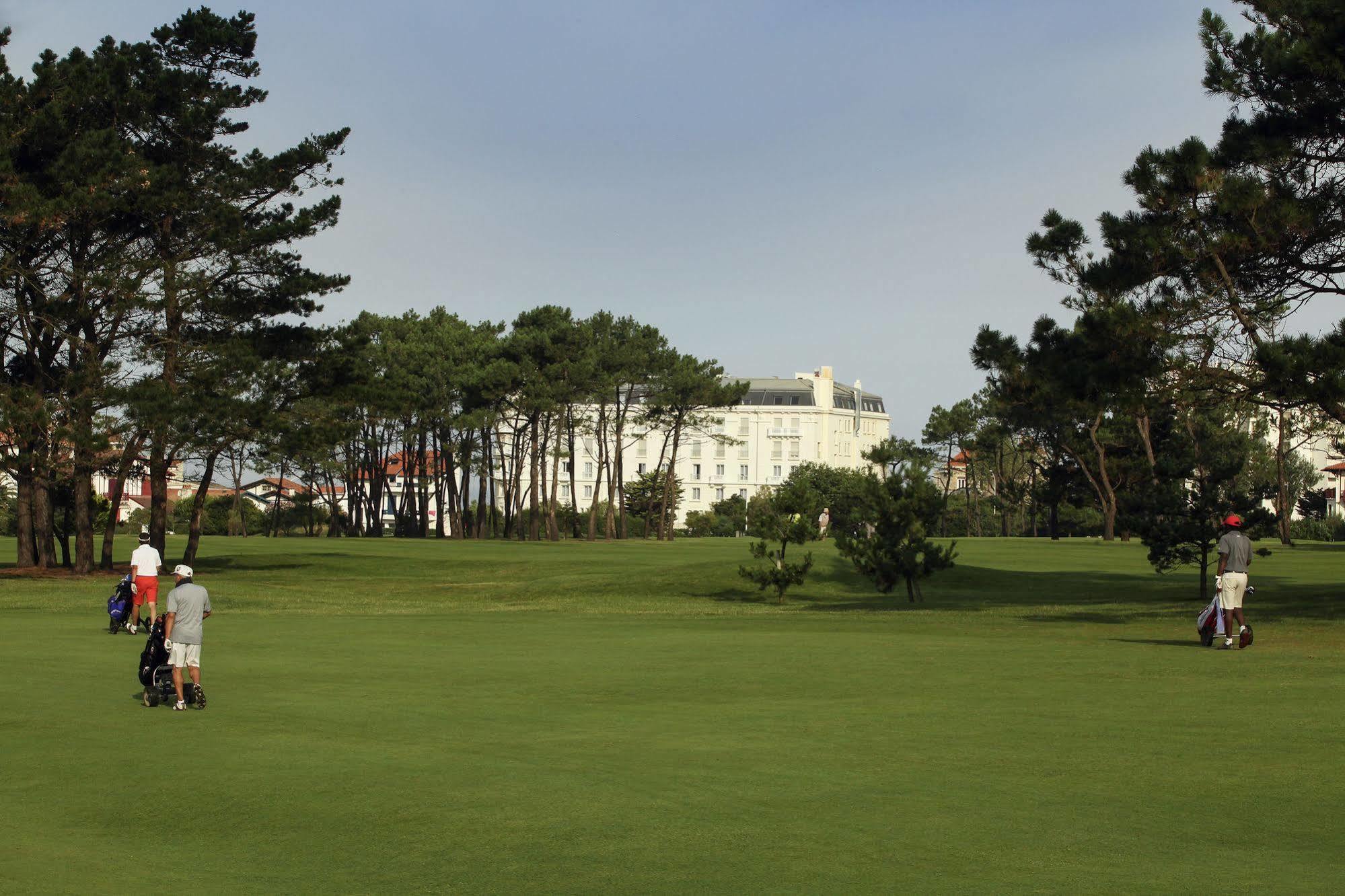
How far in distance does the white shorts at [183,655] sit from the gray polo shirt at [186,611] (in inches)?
2.2

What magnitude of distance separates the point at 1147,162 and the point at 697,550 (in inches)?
1918

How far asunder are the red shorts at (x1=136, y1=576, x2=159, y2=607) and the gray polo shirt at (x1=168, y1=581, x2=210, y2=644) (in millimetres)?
10936

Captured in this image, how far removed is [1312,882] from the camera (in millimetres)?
8602

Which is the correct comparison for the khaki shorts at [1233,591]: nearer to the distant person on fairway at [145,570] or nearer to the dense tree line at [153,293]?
the distant person on fairway at [145,570]

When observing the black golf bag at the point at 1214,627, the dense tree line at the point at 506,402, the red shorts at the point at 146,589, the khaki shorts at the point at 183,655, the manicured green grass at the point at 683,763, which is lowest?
the manicured green grass at the point at 683,763

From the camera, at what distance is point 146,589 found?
27.4 meters

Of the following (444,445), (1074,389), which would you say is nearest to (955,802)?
(1074,389)

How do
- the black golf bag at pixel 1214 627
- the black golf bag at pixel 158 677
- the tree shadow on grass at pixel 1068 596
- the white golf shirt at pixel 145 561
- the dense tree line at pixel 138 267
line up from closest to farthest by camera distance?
1. the black golf bag at pixel 158 677
2. the black golf bag at pixel 1214 627
3. the white golf shirt at pixel 145 561
4. the tree shadow on grass at pixel 1068 596
5. the dense tree line at pixel 138 267

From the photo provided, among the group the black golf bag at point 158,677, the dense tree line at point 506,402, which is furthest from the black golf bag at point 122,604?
the dense tree line at point 506,402

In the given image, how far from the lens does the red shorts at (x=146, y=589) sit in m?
27.2

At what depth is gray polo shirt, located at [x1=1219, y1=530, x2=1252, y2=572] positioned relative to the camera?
22.4 meters

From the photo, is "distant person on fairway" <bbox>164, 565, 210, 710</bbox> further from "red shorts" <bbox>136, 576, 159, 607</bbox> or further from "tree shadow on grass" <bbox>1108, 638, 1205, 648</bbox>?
"tree shadow on grass" <bbox>1108, 638, 1205, 648</bbox>

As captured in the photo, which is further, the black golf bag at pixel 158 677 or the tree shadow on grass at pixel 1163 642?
the tree shadow on grass at pixel 1163 642

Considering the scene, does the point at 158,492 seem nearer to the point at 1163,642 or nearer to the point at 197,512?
the point at 197,512
